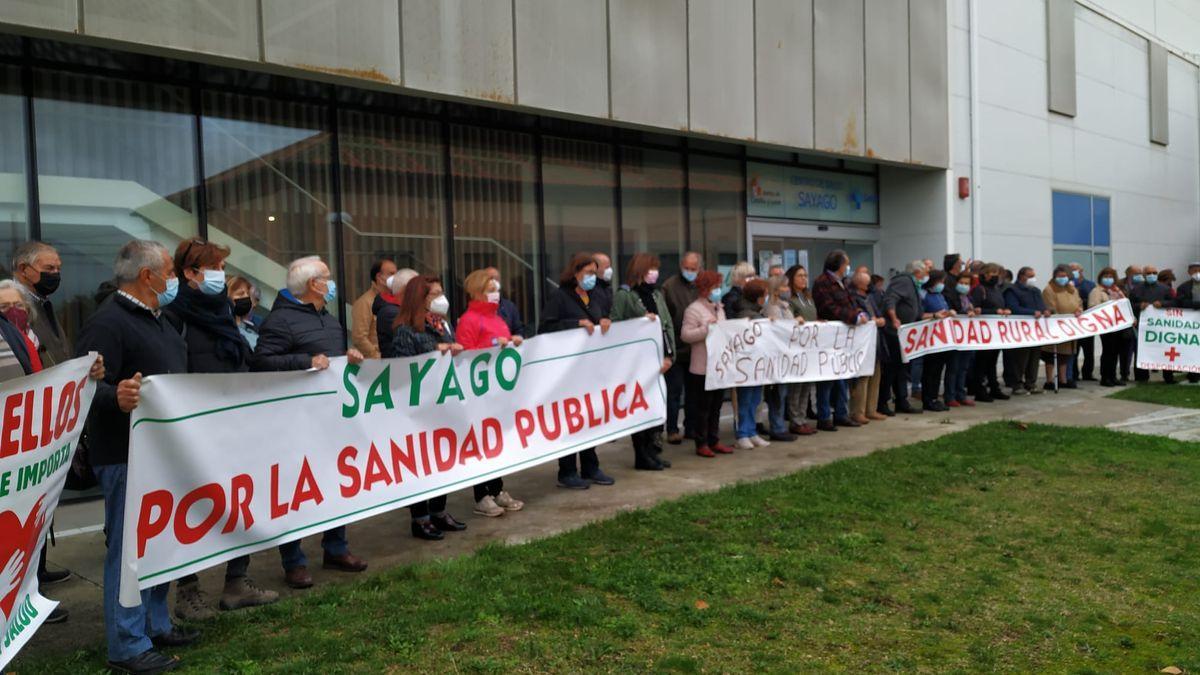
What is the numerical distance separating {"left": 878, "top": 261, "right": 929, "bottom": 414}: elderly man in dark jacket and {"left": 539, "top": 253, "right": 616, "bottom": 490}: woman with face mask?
5117mm

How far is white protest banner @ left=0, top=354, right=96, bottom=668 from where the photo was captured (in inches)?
143

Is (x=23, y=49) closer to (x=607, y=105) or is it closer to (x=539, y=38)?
(x=539, y=38)

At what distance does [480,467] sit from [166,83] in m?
5.11

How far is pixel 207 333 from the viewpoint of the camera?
501 centimetres

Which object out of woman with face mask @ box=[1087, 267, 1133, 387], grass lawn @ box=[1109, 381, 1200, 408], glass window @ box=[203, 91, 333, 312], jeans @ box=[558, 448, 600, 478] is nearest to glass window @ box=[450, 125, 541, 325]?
glass window @ box=[203, 91, 333, 312]

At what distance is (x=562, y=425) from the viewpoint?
7398mm

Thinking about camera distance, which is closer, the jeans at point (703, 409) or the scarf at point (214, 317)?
the scarf at point (214, 317)

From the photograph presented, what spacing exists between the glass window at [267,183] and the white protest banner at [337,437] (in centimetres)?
364

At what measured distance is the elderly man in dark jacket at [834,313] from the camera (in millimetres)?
10945

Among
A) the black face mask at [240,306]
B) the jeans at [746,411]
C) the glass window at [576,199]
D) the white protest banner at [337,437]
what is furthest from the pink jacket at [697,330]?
the black face mask at [240,306]

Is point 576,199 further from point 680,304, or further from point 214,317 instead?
point 214,317

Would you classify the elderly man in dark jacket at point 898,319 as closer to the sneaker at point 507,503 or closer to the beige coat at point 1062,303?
the beige coat at point 1062,303

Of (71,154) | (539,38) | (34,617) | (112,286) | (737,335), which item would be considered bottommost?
(34,617)

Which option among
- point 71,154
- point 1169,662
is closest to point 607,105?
point 71,154
